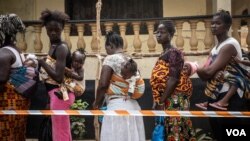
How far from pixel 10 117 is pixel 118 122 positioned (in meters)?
1.01

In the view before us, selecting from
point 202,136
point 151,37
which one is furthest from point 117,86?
point 151,37

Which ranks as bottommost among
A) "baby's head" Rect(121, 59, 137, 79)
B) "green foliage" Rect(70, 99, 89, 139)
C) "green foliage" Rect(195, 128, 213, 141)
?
"green foliage" Rect(195, 128, 213, 141)

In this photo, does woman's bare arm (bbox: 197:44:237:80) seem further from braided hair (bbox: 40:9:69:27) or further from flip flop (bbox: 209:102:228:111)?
braided hair (bbox: 40:9:69:27)

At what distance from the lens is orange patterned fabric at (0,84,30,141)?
4625 mm

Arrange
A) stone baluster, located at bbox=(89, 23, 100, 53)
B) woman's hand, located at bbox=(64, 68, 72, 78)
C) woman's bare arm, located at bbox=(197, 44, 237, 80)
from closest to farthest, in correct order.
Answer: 1. woman's bare arm, located at bbox=(197, 44, 237, 80)
2. woman's hand, located at bbox=(64, 68, 72, 78)
3. stone baluster, located at bbox=(89, 23, 100, 53)

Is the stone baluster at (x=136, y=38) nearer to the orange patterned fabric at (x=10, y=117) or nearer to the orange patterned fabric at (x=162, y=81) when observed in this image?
the orange patterned fabric at (x=162, y=81)

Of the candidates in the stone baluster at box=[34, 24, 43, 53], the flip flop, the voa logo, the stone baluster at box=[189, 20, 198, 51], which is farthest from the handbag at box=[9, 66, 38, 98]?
the stone baluster at box=[189, 20, 198, 51]

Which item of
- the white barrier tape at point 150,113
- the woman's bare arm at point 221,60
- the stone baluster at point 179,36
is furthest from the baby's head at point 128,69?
the stone baluster at point 179,36

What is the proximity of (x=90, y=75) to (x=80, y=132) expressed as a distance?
3.78ft

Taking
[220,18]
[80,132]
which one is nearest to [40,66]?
[220,18]

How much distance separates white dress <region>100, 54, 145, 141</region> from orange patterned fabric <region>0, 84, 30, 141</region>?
80cm

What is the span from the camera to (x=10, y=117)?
465 cm

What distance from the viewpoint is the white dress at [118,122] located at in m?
4.82

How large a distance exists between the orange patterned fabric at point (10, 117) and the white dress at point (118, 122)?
0.80 m
